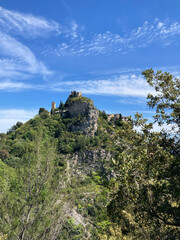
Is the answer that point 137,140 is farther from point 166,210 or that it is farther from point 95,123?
point 95,123

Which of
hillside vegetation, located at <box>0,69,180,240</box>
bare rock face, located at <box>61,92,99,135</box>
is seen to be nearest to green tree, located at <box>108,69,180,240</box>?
hillside vegetation, located at <box>0,69,180,240</box>

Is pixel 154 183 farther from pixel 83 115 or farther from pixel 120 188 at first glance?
pixel 83 115

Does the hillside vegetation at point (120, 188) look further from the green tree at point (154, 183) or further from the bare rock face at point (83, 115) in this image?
the bare rock face at point (83, 115)

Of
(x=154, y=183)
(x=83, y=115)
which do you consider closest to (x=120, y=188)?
(x=154, y=183)

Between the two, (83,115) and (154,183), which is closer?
(154,183)

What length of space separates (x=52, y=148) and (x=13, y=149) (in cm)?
6632

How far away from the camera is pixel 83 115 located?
86.8m

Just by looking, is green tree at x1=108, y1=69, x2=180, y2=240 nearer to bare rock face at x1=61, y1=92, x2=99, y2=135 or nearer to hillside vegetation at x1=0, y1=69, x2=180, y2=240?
hillside vegetation at x1=0, y1=69, x2=180, y2=240

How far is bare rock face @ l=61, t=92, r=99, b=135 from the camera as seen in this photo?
84.0 metres

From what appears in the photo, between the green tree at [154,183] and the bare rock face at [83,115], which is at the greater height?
the bare rock face at [83,115]

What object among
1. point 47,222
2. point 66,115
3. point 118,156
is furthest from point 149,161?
point 66,115

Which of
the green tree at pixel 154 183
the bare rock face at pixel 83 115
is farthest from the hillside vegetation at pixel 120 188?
the bare rock face at pixel 83 115

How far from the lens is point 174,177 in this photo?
13.4ft

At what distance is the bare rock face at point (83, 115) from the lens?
84000 millimetres
